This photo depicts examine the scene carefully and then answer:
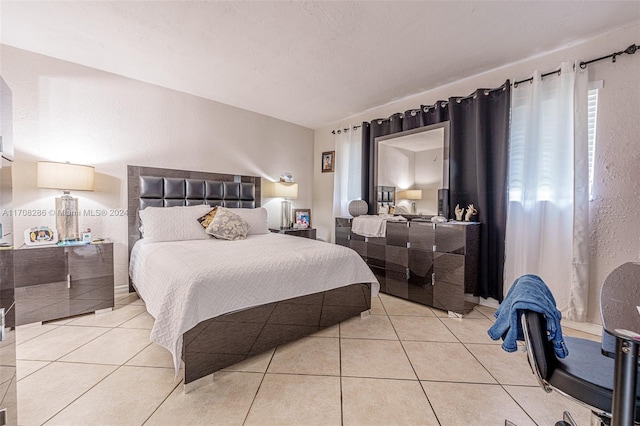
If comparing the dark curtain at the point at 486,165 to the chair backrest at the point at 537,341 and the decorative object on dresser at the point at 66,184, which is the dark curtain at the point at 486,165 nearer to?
the chair backrest at the point at 537,341

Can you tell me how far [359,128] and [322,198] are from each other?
1.43 m

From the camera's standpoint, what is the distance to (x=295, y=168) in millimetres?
4797

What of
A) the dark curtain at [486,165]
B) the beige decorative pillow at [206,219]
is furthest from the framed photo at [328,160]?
the beige decorative pillow at [206,219]

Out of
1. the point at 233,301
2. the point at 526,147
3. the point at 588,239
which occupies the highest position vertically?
the point at 526,147

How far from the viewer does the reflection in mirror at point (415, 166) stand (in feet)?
10.7

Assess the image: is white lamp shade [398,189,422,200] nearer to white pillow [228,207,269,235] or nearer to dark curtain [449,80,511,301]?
dark curtain [449,80,511,301]

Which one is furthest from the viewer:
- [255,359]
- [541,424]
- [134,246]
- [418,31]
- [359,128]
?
[359,128]

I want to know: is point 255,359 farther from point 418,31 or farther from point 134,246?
point 418,31

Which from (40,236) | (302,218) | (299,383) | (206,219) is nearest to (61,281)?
(40,236)

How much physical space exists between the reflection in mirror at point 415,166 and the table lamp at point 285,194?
4.40 feet

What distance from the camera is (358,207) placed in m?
4.02

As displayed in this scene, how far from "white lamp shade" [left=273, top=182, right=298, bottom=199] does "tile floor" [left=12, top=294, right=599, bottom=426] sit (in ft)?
7.89

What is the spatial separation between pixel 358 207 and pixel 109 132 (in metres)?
3.29

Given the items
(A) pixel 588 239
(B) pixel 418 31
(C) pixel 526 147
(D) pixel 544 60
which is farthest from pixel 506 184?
(B) pixel 418 31
